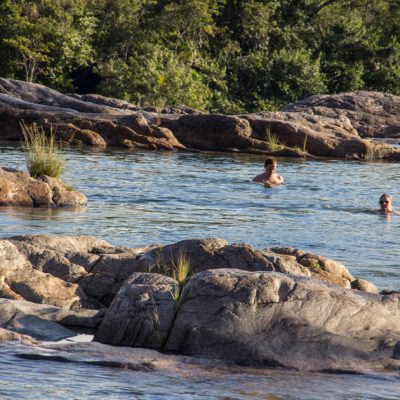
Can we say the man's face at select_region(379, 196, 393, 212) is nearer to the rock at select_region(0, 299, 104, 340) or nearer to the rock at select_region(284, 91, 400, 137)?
the rock at select_region(0, 299, 104, 340)

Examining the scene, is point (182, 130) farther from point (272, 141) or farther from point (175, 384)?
point (175, 384)

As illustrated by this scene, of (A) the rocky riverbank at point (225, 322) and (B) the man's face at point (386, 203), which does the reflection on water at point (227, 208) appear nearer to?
(B) the man's face at point (386, 203)

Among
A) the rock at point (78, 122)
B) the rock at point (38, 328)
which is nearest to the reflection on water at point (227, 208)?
the rock at point (78, 122)

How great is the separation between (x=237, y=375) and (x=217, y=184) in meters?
15.3

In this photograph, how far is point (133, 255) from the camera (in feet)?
31.5

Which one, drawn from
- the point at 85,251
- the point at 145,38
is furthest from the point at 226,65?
the point at 85,251

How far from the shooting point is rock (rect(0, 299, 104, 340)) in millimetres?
7551

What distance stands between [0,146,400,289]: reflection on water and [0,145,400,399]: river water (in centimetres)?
2

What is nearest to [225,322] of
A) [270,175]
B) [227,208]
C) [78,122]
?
[227,208]

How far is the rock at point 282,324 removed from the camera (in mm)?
7078

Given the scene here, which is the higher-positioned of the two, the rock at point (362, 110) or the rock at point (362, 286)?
the rock at point (362, 110)

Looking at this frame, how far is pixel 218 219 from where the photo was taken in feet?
52.5

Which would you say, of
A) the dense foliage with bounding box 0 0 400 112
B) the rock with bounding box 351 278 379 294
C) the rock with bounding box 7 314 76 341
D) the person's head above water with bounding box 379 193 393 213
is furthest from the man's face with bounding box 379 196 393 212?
the dense foliage with bounding box 0 0 400 112

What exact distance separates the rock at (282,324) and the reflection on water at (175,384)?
0.21 m
